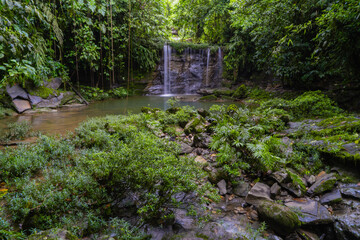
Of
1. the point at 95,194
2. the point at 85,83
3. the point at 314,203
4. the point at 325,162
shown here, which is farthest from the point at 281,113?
the point at 85,83

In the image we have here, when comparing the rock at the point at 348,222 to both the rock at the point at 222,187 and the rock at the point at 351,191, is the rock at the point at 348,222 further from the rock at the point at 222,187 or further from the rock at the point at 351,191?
the rock at the point at 222,187

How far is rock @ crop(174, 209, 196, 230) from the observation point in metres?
2.32

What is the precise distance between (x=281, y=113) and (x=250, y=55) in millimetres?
10265

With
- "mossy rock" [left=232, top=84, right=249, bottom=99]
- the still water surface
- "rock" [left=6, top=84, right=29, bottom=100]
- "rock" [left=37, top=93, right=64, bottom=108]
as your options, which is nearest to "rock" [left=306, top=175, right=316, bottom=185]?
the still water surface

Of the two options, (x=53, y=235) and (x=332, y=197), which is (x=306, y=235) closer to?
(x=332, y=197)

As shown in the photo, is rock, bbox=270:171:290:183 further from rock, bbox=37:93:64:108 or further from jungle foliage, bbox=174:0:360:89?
rock, bbox=37:93:64:108

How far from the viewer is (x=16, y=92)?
7590 millimetres

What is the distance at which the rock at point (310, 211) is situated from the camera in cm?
225

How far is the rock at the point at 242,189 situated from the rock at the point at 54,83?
9.76 meters

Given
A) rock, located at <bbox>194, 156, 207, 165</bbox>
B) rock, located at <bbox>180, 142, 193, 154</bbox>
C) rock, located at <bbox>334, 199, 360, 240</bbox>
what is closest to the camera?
rock, located at <bbox>334, 199, 360, 240</bbox>

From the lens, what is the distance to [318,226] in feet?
7.44

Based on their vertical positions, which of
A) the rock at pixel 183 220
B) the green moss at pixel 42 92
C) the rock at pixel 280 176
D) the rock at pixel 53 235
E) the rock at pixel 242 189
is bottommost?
the rock at pixel 183 220

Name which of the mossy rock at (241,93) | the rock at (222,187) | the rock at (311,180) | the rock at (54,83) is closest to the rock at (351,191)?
the rock at (311,180)

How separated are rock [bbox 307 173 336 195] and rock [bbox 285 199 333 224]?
0.79ft
